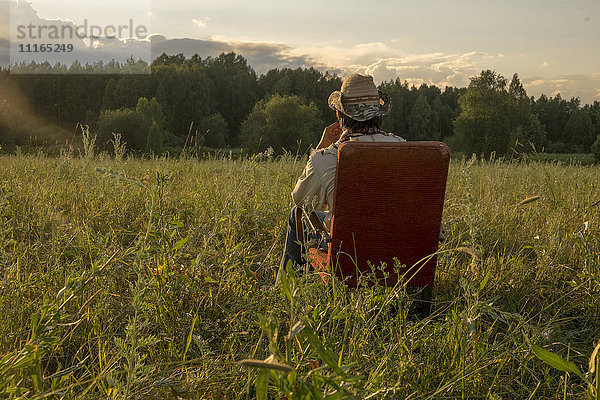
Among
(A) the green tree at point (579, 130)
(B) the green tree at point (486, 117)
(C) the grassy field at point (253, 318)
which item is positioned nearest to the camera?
(C) the grassy field at point (253, 318)

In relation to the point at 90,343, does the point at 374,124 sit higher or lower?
higher

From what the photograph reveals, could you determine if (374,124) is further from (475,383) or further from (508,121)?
(508,121)

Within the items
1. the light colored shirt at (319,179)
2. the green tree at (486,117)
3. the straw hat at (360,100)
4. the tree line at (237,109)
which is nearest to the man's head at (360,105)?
the straw hat at (360,100)

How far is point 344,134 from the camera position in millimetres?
3408

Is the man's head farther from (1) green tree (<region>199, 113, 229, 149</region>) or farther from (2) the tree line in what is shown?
(1) green tree (<region>199, 113, 229, 149</region>)

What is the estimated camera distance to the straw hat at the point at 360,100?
3.34 m

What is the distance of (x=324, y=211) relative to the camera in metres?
3.66

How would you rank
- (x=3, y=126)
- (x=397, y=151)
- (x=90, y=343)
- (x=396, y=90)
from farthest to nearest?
(x=396, y=90)
(x=3, y=126)
(x=397, y=151)
(x=90, y=343)

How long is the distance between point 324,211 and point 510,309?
151cm

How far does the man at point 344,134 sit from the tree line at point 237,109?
41.5 meters

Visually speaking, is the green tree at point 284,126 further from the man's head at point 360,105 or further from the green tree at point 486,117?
the man's head at point 360,105

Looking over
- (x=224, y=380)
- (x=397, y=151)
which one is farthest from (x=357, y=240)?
(x=224, y=380)

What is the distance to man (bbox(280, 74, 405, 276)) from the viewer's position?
3184 mm

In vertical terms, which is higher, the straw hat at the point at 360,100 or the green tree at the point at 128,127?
the straw hat at the point at 360,100
